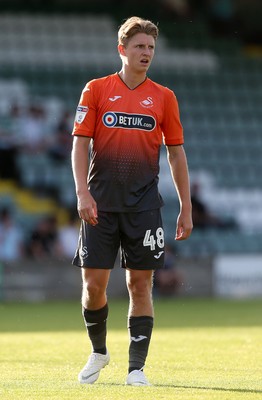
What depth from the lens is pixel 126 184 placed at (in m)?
7.45

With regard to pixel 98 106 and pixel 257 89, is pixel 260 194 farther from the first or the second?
pixel 98 106

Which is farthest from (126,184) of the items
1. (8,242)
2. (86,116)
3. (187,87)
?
(187,87)

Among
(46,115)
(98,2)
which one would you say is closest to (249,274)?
(46,115)

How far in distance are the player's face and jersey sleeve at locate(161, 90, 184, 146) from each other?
313mm

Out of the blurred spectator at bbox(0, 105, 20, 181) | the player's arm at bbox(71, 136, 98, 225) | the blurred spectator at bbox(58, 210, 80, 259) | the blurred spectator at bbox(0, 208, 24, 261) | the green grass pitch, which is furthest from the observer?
the blurred spectator at bbox(0, 105, 20, 181)

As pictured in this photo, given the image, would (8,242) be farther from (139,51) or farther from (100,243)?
(139,51)

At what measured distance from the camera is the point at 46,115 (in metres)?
23.4

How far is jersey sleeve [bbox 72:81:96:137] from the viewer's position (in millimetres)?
7363

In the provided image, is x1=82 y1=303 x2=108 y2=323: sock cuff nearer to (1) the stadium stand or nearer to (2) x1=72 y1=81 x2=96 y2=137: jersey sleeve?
(2) x1=72 y1=81 x2=96 y2=137: jersey sleeve

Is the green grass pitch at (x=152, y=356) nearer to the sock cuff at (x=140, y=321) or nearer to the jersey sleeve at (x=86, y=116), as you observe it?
the sock cuff at (x=140, y=321)

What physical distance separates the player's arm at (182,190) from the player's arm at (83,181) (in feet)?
2.04

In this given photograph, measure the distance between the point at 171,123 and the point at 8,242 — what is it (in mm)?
12444

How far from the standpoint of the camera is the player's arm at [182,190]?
24.7 ft

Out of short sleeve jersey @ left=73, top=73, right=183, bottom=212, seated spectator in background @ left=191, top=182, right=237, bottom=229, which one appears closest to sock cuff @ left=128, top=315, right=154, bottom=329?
short sleeve jersey @ left=73, top=73, right=183, bottom=212
